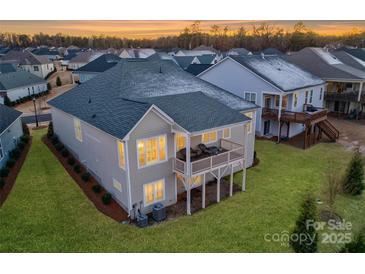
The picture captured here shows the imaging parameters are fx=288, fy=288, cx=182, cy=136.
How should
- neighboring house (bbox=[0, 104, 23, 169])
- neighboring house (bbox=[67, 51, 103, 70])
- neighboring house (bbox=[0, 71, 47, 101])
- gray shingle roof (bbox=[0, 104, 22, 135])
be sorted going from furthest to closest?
neighboring house (bbox=[67, 51, 103, 70]) < neighboring house (bbox=[0, 71, 47, 101]) < gray shingle roof (bbox=[0, 104, 22, 135]) < neighboring house (bbox=[0, 104, 23, 169])

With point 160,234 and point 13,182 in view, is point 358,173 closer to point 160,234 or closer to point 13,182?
point 160,234

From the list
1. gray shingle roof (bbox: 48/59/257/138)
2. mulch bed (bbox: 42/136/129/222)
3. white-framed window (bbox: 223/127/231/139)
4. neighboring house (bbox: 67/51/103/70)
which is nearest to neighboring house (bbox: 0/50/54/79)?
neighboring house (bbox: 67/51/103/70)

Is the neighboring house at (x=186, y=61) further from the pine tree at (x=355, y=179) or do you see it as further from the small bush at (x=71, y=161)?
the pine tree at (x=355, y=179)

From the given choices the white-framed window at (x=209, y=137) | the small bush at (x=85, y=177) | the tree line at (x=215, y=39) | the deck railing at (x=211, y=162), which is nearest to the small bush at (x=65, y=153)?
the small bush at (x=85, y=177)

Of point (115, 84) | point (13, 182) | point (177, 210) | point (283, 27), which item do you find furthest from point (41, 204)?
point (283, 27)

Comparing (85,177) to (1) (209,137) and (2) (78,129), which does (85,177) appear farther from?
(1) (209,137)

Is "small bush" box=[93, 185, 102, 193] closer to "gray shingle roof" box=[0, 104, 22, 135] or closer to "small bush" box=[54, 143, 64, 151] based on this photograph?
"small bush" box=[54, 143, 64, 151]
